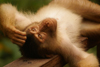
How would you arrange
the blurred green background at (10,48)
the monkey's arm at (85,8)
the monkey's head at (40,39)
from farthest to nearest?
the blurred green background at (10,48) < the monkey's arm at (85,8) < the monkey's head at (40,39)

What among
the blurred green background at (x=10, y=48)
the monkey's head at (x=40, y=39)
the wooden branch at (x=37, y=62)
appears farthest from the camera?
the blurred green background at (x=10, y=48)

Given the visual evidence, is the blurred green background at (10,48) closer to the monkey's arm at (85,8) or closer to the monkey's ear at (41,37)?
the monkey's arm at (85,8)

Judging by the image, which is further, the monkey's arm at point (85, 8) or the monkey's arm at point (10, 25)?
the monkey's arm at point (85, 8)

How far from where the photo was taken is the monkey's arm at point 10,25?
5.29 ft

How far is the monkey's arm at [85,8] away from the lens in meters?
2.32

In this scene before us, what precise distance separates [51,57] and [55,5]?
0.86 metres

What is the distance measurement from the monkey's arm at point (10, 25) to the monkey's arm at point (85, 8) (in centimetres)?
73

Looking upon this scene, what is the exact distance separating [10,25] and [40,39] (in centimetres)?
32

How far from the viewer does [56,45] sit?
1.76 metres

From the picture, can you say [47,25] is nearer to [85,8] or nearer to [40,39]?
[40,39]

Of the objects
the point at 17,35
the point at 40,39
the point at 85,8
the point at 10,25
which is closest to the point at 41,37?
the point at 40,39

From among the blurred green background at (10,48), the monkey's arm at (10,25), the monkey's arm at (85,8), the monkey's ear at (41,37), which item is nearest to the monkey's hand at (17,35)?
the monkey's arm at (10,25)

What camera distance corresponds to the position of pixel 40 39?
162cm

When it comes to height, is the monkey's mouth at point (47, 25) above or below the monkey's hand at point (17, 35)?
above
